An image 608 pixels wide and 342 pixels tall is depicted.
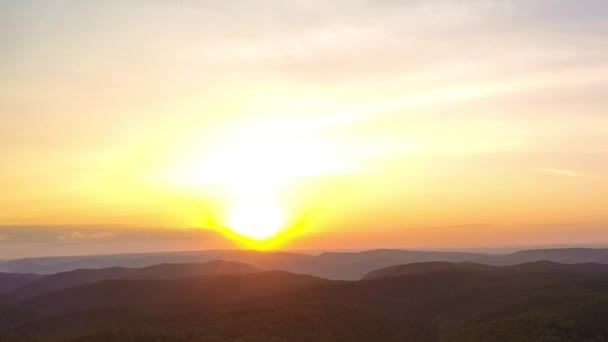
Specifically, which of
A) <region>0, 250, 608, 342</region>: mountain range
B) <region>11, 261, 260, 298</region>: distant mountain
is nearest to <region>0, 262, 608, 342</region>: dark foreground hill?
<region>0, 250, 608, 342</region>: mountain range

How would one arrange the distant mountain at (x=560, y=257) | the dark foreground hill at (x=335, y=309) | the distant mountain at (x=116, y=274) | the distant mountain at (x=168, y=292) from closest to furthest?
the dark foreground hill at (x=335, y=309), the distant mountain at (x=168, y=292), the distant mountain at (x=116, y=274), the distant mountain at (x=560, y=257)

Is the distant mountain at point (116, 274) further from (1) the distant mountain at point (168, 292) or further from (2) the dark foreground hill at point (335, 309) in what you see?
(2) the dark foreground hill at point (335, 309)

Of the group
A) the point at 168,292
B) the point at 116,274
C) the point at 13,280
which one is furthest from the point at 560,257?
the point at 13,280

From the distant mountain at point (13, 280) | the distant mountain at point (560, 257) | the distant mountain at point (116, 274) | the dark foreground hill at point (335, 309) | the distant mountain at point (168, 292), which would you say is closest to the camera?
the dark foreground hill at point (335, 309)

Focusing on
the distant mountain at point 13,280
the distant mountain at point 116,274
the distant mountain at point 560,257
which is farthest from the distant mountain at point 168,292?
the distant mountain at point 560,257

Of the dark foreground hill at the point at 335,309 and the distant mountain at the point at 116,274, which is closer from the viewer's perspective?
the dark foreground hill at the point at 335,309

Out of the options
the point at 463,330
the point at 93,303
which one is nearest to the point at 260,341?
the point at 463,330
